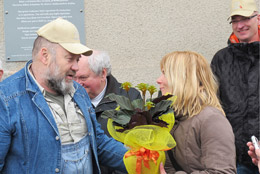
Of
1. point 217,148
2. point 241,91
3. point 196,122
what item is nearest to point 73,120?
point 196,122

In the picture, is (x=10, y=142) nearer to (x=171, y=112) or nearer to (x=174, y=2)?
(x=171, y=112)

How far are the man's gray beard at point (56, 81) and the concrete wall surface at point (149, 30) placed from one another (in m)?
1.96

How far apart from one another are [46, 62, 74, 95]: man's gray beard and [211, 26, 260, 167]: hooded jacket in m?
1.67

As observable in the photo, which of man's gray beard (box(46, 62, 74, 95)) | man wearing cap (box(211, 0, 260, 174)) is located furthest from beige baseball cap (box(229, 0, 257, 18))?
man's gray beard (box(46, 62, 74, 95))

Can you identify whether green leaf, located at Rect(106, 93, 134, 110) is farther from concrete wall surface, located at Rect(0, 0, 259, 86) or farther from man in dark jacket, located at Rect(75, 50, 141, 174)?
concrete wall surface, located at Rect(0, 0, 259, 86)

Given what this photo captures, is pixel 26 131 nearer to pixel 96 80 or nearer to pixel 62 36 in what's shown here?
pixel 62 36

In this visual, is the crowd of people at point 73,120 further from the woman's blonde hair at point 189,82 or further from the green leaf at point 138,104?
the green leaf at point 138,104

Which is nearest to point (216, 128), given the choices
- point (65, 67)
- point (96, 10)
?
point (65, 67)

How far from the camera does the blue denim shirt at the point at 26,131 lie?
2.49 meters

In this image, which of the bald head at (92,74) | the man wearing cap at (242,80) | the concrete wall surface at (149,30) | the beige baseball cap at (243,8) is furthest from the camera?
the concrete wall surface at (149,30)

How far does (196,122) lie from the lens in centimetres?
276

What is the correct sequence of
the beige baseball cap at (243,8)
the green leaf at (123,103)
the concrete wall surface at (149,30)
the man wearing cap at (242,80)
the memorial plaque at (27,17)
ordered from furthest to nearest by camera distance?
the concrete wall surface at (149,30), the memorial plaque at (27,17), the beige baseball cap at (243,8), the man wearing cap at (242,80), the green leaf at (123,103)

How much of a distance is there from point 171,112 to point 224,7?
8.08 feet

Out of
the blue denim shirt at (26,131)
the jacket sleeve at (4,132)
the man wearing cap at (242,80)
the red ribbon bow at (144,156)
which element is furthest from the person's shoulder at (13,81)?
the man wearing cap at (242,80)
